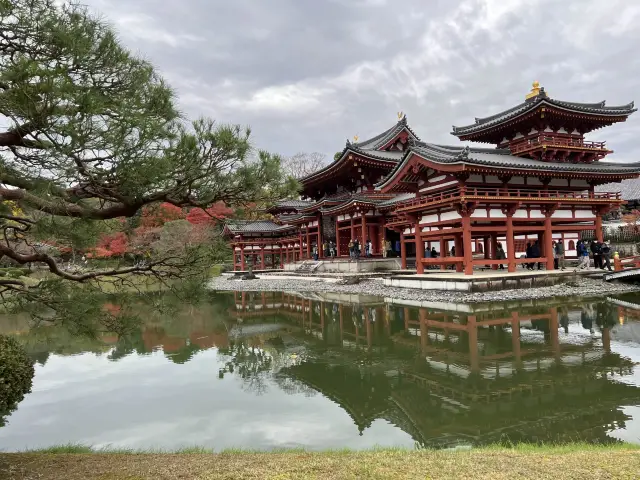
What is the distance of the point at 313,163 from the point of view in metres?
63.2

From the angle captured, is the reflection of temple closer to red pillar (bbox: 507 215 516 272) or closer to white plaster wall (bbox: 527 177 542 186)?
red pillar (bbox: 507 215 516 272)

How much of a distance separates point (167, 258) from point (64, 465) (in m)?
2.33

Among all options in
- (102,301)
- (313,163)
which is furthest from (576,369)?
(313,163)

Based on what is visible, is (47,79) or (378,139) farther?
(378,139)

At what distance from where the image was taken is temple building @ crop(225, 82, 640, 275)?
18094 mm

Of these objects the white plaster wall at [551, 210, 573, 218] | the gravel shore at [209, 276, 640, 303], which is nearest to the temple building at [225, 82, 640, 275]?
the white plaster wall at [551, 210, 573, 218]

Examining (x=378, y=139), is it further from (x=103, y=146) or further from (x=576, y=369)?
(x=103, y=146)

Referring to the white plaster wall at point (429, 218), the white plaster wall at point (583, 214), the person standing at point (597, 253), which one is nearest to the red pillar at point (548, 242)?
the white plaster wall at point (583, 214)

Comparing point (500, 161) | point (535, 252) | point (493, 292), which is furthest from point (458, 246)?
point (493, 292)

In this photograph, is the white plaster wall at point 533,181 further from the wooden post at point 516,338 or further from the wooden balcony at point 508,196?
the wooden post at point 516,338

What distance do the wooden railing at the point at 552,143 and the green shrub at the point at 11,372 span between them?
2213cm

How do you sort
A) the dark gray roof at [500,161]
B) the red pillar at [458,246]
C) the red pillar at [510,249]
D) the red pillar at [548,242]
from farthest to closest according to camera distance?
the red pillar at [458,246] < the red pillar at [548,242] < the red pillar at [510,249] < the dark gray roof at [500,161]

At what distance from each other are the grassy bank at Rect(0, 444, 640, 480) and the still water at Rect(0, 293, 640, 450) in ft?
3.52

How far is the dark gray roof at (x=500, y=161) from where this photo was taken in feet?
57.1
